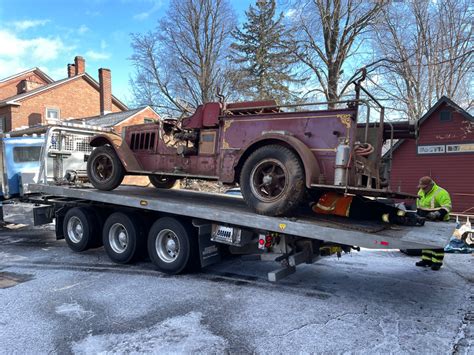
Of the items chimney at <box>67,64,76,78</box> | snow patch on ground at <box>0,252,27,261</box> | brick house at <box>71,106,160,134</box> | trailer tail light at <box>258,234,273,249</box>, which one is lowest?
snow patch on ground at <box>0,252,27,261</box>

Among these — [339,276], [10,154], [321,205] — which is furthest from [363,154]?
[10,154]

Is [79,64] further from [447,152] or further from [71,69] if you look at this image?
[447,152]

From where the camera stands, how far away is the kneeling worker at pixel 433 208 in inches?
252

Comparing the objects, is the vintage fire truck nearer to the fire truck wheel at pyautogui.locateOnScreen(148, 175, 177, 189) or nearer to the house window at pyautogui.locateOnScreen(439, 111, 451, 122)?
the fire truck wheel at pyautogui.locateOnScreen(148, 175, 177, 189)

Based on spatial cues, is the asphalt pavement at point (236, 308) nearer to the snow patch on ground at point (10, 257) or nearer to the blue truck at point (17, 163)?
the snow patch on ground at point (10, 257)

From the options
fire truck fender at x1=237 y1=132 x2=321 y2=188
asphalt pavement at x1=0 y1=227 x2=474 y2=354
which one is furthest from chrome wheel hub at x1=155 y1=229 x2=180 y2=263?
fire truck fender at x1=237 y1=132 x2=321 y2=188

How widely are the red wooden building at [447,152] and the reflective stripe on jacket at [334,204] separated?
11.4m

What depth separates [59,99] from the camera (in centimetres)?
2962

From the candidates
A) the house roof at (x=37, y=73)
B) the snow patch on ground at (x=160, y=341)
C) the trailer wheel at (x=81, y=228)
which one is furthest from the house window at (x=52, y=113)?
the snow patch on ground at (x=160, y=341)

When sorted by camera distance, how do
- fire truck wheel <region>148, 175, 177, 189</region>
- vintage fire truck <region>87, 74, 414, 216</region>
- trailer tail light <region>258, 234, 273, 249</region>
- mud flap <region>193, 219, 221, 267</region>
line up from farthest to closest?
1. fire truck wheel <region>148, 175, 177, 189</region>
2. mud flap <region>193, 219, 221, 267</region>
3. trailer tail light <region>258, 234, 273, 249</region>
4. vintage fire truck <region>87, 74, 414, 216</region>

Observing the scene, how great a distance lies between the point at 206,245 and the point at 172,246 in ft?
1.87

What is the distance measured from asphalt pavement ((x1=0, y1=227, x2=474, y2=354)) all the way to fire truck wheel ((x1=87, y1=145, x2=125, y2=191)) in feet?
4.41

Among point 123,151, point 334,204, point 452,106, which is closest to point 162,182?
point 123,151

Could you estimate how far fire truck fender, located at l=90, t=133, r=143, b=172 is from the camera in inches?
261
